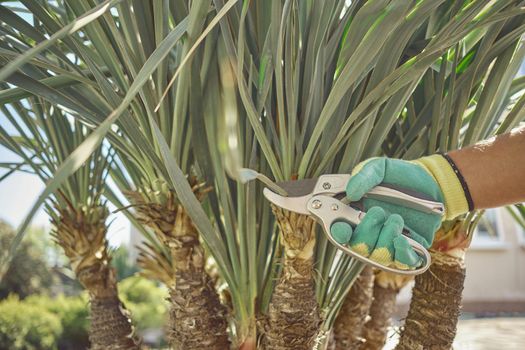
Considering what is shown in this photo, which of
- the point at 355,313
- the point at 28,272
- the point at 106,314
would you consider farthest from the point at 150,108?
the point at 28,272

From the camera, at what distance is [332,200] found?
594 millimetres

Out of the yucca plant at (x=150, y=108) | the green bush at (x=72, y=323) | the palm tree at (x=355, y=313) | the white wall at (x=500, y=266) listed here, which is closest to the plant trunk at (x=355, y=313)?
the palm tree at (x=355, y=313)

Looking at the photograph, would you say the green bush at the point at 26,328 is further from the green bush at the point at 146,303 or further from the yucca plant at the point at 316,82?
the yucca plant at the point at 316,82

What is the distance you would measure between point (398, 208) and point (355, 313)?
0.32m

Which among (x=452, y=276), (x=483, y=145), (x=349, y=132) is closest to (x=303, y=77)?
(x=349, y=132)

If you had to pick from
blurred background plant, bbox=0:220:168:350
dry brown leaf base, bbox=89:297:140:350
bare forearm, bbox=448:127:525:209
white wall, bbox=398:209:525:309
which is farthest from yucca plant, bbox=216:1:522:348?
white wall, bbox=398:209:525:309

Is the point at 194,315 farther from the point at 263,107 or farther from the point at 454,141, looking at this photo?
the point at 454,141

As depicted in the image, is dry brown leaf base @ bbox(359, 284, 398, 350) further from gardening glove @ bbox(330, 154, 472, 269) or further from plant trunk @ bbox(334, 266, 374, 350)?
gardening glove @ bbox(330, 154, 472, 269)

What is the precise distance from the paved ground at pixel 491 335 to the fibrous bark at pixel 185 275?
1.55 m

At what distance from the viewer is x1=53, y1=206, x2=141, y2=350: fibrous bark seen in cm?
82

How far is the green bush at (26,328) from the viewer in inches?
150

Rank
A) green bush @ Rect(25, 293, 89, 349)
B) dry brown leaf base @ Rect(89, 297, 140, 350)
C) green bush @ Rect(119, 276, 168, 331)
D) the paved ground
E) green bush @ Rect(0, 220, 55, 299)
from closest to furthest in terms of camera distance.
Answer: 1. dry brown leaf base @ Rect(89, 297, 140, 350)
2. the paved ground
3. green bush @ Rect(25, 293, 89, 349)
4. green bush @ Rect(119, 276, 168, 331)
5. green bush @ Rect(0, 220, 55, 299)

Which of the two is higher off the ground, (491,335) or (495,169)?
(495,169)

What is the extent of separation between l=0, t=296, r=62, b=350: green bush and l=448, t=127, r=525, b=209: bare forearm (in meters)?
3.77
